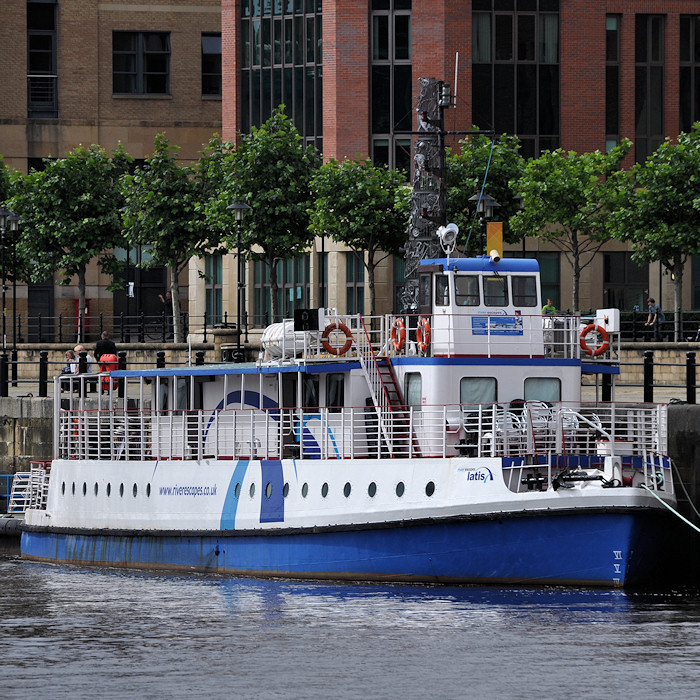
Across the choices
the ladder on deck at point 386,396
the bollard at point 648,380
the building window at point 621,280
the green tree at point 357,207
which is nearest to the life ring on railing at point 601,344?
the ladder on deck at point 386,396

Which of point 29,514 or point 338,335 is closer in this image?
point 338,335

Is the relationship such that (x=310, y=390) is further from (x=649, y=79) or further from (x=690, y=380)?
(x=649, y=79)

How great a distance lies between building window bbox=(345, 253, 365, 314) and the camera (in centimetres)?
6275

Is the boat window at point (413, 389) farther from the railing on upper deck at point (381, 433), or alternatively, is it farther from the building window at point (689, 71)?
the building window at point (689, 71)

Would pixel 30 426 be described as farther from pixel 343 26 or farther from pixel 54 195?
pixel 343 26

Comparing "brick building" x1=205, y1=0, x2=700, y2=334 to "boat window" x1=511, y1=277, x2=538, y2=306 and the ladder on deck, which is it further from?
the ladder on deck

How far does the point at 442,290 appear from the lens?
1083 inches

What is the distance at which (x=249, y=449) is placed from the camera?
28.8m

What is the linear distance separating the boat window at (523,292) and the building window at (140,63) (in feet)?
160

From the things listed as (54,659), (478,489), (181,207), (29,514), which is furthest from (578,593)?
(181,207)

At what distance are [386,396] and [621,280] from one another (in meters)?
37.0

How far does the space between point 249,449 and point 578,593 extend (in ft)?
22.2

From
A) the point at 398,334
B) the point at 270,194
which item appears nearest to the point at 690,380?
the point at 398,334

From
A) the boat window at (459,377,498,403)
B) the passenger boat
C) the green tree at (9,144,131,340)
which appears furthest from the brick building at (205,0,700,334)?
the boat window at (459,377,498,403)
